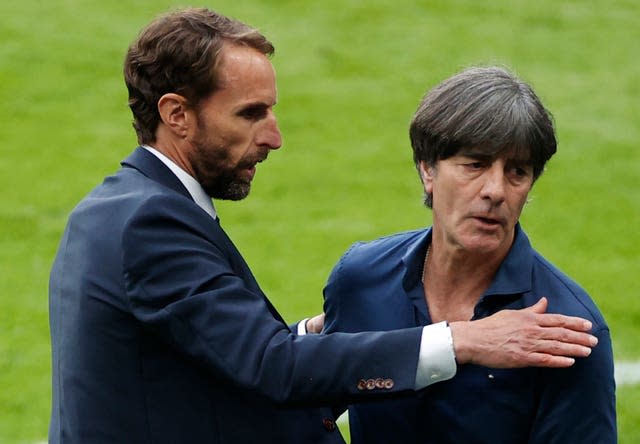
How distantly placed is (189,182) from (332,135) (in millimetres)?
7931

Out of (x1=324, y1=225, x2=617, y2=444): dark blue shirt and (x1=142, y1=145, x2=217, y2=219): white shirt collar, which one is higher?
(x1=142, y1=145, x2=217, y2=219): white shirt collar

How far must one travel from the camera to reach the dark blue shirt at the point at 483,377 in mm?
3732

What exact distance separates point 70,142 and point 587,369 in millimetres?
8289

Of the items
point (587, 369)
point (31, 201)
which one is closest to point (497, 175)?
point (587, 369)

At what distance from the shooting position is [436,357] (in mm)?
3598

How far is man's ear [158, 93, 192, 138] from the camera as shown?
12.5 feet

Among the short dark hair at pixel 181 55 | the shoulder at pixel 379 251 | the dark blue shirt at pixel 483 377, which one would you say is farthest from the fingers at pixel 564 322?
the short dark hair at pixel 181 55

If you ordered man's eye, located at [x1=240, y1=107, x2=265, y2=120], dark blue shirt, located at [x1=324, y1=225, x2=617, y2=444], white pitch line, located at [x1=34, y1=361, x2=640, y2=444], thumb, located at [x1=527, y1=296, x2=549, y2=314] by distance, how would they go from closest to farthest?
thumb, located at [x1=527, y1=296, x2=549, y2=314], dark blue shirt, located at [x1=324, y1=225, x2=617, y2=444], man's eye, located at [x1=240, y1=107, x2=265, y2=120], white pitch line, located at [x1=34, y1=361, x2=640, y2=444]

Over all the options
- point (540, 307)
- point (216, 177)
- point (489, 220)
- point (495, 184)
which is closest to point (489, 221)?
point (489, 220)

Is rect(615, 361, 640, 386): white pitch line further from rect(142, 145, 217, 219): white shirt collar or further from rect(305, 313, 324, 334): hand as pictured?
rect(142, 145, 217, 219): white shirt collar

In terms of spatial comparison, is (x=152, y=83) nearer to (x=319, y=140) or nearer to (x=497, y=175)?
(x=497, y=175)

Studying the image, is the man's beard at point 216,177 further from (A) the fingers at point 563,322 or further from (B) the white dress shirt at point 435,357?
(A) the fingers at point 563,322

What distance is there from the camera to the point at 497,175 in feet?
12.5

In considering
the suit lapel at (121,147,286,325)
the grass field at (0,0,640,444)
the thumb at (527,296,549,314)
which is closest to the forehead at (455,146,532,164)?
the thumb at (527,296,549,314)
